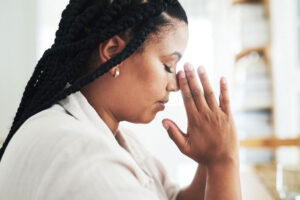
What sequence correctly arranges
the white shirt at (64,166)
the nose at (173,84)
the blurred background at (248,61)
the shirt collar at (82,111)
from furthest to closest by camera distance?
the blurred background at (248,61) < the nose at (173,84) < the shirt collar at (82,111) < the white shirt at (64,166)

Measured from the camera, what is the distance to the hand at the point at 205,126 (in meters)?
0.78

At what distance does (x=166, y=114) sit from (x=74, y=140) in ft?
9.17

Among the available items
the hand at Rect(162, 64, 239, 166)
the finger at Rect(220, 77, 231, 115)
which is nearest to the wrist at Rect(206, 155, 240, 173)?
the hand at Rect(162, 64, 239, 166)

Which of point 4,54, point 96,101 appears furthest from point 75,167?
point 4,54

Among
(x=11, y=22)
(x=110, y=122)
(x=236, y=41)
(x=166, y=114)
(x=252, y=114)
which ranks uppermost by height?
(x=11, y=22)

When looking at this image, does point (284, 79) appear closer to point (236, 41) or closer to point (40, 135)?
point (236, 41)

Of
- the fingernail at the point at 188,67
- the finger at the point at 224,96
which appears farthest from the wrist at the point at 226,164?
the fingernail at the point at 188,67

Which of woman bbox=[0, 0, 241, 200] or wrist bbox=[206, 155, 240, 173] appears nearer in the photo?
woman bbox=[0, 0, 241, 200]

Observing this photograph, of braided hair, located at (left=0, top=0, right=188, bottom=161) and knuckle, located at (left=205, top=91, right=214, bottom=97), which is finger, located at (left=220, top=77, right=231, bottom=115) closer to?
knuckle, located at (left=205, top=91, right=214, bottom=97)

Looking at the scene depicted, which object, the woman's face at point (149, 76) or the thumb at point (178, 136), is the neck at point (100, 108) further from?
the thumb at point (178, 136)

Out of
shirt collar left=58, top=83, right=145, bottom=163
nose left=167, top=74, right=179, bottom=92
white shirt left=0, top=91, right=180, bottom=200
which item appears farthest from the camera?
nose left=167, top=74, right=179, bottom=92

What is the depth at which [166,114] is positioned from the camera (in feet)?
11.0

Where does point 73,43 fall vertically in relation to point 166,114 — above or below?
above

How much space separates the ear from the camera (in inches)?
28.8
